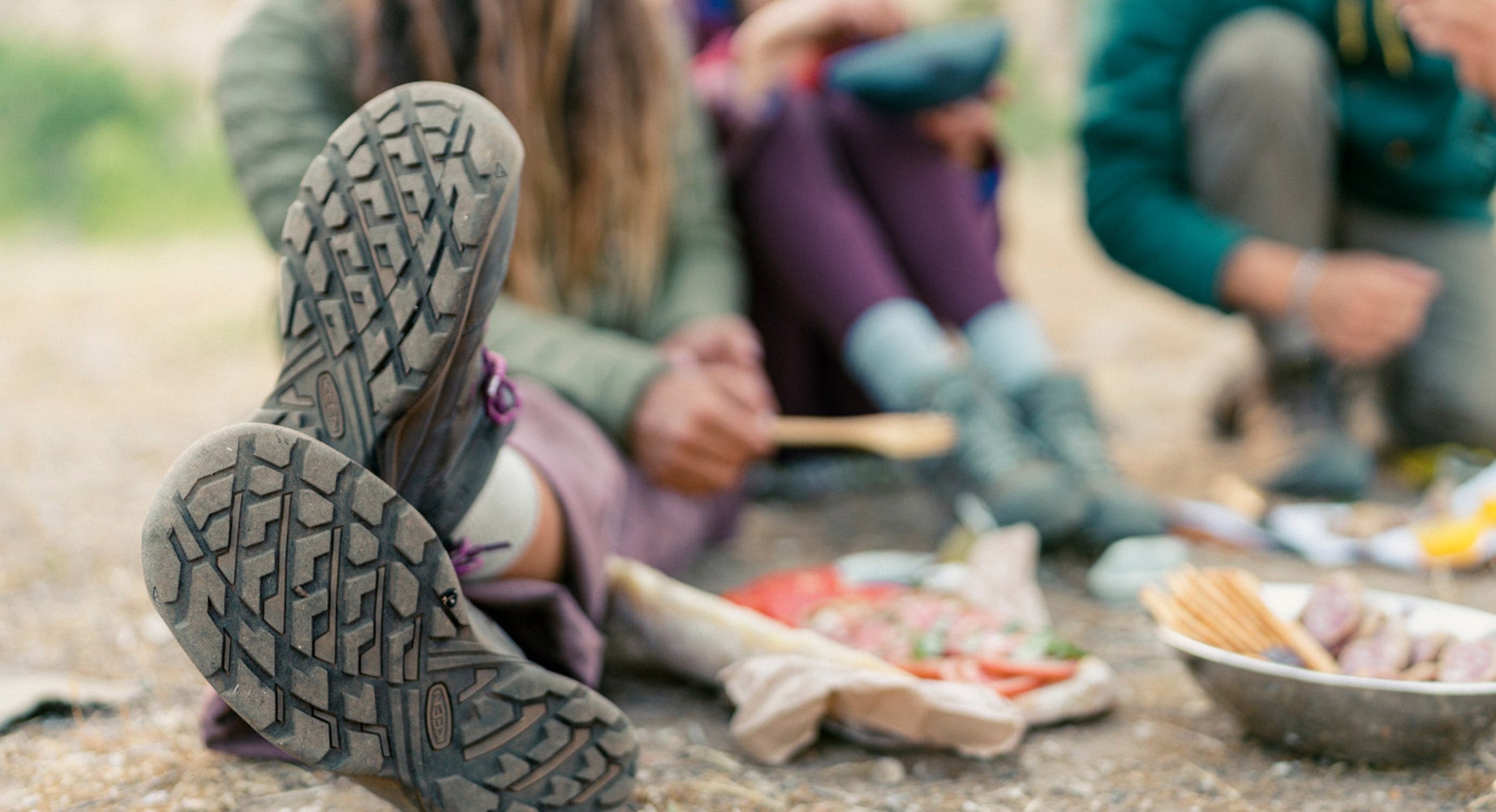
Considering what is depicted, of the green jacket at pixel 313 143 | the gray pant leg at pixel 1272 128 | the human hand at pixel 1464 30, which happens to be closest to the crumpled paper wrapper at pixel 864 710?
the green jacket at pixel 313 143

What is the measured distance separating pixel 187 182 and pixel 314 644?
13.8 feet

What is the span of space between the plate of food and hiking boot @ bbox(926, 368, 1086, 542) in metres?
0.37

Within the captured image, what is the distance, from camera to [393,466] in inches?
27.9

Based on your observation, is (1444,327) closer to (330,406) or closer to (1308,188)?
(1308,188)

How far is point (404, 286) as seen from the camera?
2.26 ft

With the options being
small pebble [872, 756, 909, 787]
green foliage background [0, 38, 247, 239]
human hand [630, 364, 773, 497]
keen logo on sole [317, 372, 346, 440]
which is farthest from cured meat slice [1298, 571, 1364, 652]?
green foliage background [0, 38, 247, 239]

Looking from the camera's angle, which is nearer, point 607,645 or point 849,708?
point 849,708

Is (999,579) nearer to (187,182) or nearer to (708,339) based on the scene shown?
(708,339)

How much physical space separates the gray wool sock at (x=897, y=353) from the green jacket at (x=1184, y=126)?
0.45 metres

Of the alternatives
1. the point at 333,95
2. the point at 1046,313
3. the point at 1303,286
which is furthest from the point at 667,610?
the point at 1046,313

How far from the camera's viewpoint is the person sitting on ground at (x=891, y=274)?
142 cm

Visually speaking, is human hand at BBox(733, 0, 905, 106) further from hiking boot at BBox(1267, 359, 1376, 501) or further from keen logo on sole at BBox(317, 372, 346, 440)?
keen logo on sole at BBox(317, 372, 346, 440)

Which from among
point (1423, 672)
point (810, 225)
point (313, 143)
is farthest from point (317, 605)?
point (810, 225)

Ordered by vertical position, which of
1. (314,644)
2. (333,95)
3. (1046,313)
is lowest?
(1046,313)
